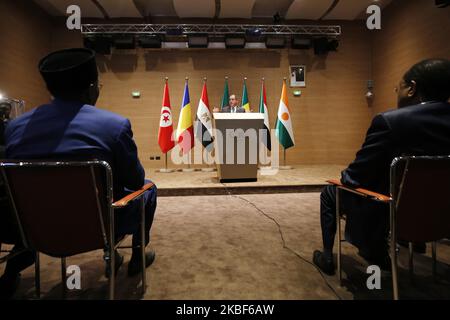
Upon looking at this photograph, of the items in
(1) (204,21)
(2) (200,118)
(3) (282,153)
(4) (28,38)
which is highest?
(1) (204,21)

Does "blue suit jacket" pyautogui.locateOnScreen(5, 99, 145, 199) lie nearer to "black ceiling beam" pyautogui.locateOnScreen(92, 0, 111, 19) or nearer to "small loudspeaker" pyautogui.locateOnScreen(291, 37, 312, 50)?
"black ceiling beam" pyautogui.locateOnScreen(92, 0, 111, 19)

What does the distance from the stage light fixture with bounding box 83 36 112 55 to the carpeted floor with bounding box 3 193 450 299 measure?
16.5 ft

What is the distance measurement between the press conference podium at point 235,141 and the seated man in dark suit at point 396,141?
8.52ft

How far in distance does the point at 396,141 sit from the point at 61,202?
1.43 metres

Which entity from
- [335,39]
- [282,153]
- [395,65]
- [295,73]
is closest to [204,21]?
[295,73]

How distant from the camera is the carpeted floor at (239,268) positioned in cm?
145

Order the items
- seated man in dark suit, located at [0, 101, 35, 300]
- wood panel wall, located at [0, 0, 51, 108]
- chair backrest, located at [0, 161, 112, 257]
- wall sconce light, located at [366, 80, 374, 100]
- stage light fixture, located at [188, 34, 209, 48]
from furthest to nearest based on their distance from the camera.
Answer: wall sconce light, located at [366, 80, 374, 100], stage light fixture, located at [188, 34, 209, 48], wood panel wall, located at [0, 0, 51, 108], seated man in dark suit, located at [0, 101, 35, 300], chair backrest, located at [0, 161, 112, 257]

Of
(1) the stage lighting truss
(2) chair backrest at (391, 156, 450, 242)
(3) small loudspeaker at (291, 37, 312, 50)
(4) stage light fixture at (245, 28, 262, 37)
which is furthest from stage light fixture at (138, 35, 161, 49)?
(2) chair backrest at (391, 156, 450, 242)

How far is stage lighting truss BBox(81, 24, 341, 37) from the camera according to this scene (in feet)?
19.7

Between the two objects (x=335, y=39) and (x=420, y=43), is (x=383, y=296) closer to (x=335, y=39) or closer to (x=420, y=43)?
(x=420, y=43)

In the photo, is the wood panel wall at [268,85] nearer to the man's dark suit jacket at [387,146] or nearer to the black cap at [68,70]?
the black cap at [68,70]

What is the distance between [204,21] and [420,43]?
461cm

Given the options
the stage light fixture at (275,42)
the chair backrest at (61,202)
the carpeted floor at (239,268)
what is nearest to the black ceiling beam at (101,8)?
the stage light fixture at (275,42)

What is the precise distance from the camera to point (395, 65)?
235 inches
